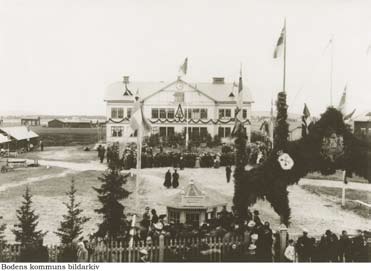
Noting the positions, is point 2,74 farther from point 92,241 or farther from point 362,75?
point 362,75

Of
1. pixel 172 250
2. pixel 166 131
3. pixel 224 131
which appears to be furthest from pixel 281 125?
Answer: pixel 224 131

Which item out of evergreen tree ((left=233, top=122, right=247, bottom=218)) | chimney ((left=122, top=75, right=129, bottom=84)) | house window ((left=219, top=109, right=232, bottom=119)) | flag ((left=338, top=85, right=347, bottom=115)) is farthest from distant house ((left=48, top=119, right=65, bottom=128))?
evergreen tree ((left=233, top=122, right=247, bottom=218))

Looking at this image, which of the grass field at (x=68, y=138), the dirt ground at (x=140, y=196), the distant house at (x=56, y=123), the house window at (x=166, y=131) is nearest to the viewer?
the dirt ground at (x=140, y=196)

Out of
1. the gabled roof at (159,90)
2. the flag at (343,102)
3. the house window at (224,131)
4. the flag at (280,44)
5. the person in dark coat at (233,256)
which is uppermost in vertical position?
the gabled roof at (159,90)

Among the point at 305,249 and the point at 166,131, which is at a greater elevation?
the point at 166,131

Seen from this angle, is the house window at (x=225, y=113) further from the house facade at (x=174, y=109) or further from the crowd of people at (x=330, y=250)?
the crowd of people at (x=330, y=250)

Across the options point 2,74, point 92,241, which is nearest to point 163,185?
point 2,74

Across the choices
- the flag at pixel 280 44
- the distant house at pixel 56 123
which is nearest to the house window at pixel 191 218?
the flag at pixel 280 44

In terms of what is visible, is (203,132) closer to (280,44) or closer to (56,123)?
(280,44)
